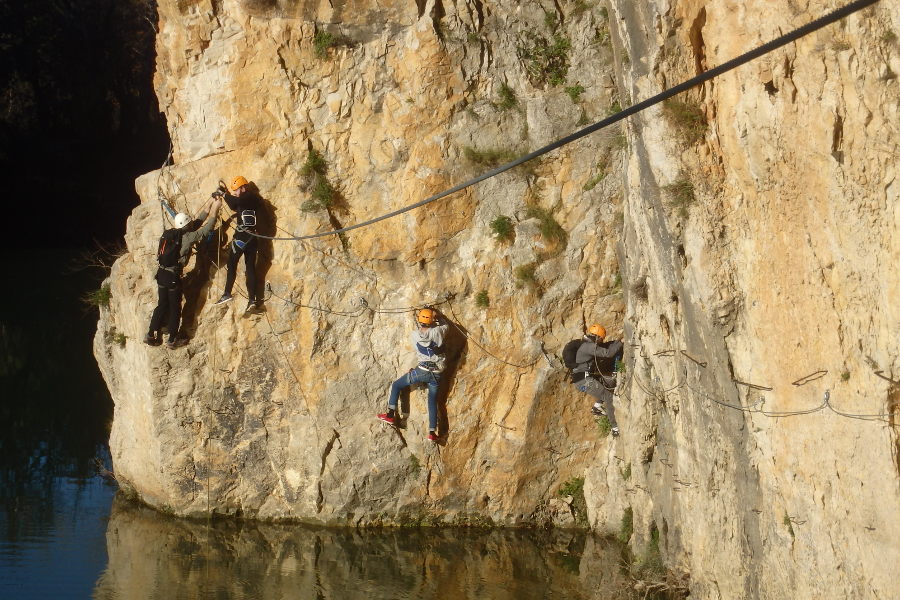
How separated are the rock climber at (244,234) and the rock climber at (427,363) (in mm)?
2014

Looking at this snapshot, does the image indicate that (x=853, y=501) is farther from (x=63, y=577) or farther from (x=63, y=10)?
(x=63, y=10)

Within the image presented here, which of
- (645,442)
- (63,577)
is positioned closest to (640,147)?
(645,442)

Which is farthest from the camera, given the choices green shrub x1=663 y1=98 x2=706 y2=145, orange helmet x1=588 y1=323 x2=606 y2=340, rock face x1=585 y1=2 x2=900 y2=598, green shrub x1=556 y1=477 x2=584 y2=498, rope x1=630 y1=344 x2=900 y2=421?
green shrub x1=556 y1=477 x2=584 y2=498

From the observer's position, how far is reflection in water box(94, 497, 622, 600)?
35.0ft

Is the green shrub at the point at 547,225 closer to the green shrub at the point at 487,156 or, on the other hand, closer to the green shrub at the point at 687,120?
the green shrub at the point at 487,156

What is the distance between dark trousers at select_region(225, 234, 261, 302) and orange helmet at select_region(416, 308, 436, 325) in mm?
2030

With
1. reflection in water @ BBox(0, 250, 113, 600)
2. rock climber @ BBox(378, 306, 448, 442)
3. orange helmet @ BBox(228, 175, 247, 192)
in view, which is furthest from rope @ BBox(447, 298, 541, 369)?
reflection in water @ BBox(0, 250, 113, 600)

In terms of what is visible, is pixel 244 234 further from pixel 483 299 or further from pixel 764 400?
pixel 764 400

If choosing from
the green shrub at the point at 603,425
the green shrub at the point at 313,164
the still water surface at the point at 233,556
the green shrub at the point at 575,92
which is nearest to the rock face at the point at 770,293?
the green shrub at the point at 603,425

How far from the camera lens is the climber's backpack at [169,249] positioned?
1170cm

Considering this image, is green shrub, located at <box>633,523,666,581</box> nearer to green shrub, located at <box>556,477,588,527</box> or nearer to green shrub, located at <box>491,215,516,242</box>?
green shrub, located at <box>556,477,588,527</box>

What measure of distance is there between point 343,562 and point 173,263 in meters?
4.04

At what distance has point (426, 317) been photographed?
11414 mm

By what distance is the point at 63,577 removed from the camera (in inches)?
427
